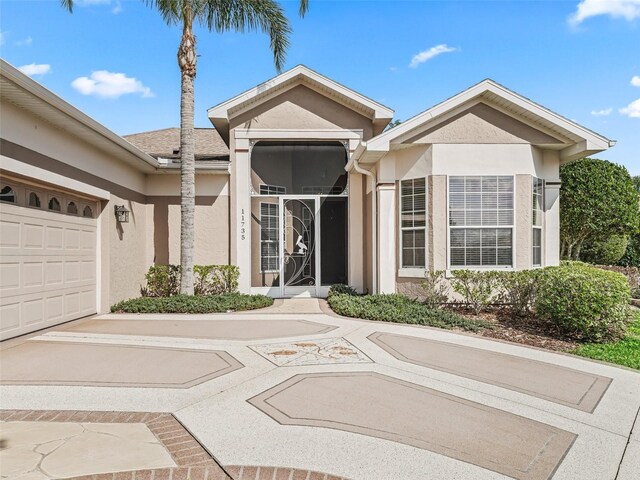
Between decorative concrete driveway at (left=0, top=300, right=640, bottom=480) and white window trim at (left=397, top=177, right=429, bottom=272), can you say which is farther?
white window trim at (left=397, top=177, right=429, bottom=272)

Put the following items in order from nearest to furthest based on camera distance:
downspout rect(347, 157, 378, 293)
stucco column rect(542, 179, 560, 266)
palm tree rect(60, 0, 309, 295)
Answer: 1. stucco column rect(542, 179, 560, 266)
2. palm tree rect(60, 0, 309, 295)
3. downspout rect(347, 157, 378, 293)

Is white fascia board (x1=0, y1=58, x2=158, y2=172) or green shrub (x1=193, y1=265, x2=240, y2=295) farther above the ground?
white fascia board (x1=0, y1=58, x2=158, y2=172)

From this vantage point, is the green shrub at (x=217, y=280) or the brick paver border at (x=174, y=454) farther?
the green shrub at (x=217, y=280)

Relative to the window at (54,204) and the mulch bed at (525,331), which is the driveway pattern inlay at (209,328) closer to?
the window at (54,204)

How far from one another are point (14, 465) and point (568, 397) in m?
5.22

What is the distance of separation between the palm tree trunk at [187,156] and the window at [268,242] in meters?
2.18

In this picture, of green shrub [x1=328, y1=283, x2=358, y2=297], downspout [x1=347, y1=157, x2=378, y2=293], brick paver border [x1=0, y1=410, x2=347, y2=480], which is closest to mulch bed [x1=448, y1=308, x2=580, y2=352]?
downspout [x1=347, y1=157, x2=378, y2=293]

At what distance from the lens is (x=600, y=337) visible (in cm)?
706

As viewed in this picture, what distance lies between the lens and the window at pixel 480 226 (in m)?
9.51

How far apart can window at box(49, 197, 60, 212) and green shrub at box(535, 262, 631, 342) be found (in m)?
9.52

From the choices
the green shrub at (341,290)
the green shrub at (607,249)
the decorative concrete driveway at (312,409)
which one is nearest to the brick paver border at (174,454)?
the decorative concrete driveway at (312,409)

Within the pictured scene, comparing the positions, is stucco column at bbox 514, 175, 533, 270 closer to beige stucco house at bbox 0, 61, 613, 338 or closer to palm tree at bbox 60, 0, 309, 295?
beige stucco house at bbox 0, 61, 613, 338

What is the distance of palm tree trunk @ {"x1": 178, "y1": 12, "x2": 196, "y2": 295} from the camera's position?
409 inches

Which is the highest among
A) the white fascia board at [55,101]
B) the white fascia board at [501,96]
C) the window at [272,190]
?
the white fascia board at [501,96]
